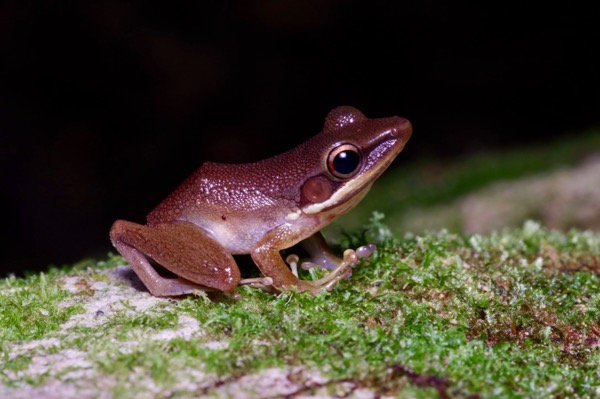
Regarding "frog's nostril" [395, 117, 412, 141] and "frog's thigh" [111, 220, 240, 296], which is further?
"frog's nostril" [395, 117, 412, 141]

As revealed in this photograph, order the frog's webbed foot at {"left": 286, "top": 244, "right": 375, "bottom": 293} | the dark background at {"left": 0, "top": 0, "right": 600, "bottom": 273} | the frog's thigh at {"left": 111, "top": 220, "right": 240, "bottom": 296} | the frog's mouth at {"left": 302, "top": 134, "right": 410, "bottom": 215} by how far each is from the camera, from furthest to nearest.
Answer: the dark background at {"left": 0, "top": 0, "right": 600, "bottom": 273}, the frog's mouth at {"left": 302, "top": 134, "right": 410, "bottom": 215}, the frog's webbed foot at {"left": 286, "top": 244, "right": 375, "bottom": 293}, the frog's thigh at {"left": 111, "top": 220, "right": 240, "bottom": 296}

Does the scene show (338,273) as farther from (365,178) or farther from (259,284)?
(365,178)

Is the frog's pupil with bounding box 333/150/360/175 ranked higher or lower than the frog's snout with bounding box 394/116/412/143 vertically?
lower

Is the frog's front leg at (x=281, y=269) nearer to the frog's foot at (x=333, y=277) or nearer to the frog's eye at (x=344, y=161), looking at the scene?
the frog's foot at (x=333, y=277)

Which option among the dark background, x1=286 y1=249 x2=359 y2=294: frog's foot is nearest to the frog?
x1=286 y1=249 x2=359 y2=294: frog's foot

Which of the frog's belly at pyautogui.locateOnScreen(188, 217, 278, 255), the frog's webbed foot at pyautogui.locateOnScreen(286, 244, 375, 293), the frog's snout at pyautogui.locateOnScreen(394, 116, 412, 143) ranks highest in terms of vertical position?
the frog's snout at pyautogui.locateOnScreen(394, 116, 412, 143)

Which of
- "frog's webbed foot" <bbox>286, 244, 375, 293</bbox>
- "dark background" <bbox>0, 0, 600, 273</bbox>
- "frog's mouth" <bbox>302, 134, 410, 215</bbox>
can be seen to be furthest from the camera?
"dark background" <bbox>0, 0, 600, 273</bbox>

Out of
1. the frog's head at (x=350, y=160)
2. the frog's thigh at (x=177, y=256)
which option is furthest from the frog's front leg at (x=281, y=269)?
the frog's head at (x=350, y=160)

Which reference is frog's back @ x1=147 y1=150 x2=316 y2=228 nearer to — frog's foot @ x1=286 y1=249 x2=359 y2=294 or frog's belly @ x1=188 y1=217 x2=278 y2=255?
frog's belly @ x1=188 y1=217 x2=278 y2=255
